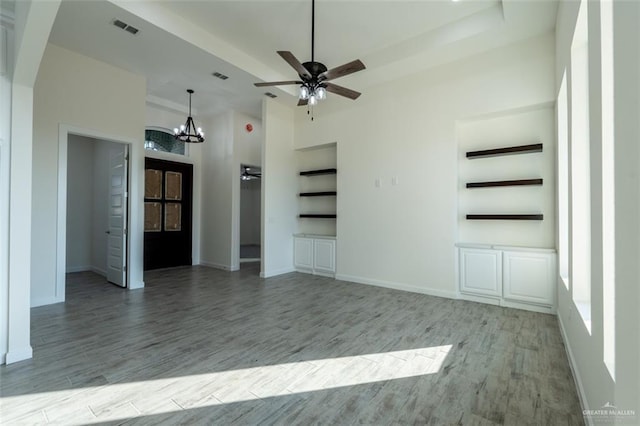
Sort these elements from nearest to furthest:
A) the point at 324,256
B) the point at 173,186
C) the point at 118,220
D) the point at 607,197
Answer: the point at 607,197 < the point at 118,220 < the point at 324,256 < the point at 173,186

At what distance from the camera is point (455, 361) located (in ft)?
8.48

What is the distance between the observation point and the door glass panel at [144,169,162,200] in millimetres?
6508

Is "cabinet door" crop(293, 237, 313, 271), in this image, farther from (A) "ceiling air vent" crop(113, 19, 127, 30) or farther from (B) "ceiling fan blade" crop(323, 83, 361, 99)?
(A) "ceiling air vent" crop(113, 19, 127, 30)

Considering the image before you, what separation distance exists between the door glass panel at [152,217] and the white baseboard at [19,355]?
13.9 feet

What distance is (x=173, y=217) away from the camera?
7.02m

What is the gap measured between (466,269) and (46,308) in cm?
588

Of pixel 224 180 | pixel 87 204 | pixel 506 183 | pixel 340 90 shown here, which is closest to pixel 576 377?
pixel 506 183

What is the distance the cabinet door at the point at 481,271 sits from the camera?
164 inches

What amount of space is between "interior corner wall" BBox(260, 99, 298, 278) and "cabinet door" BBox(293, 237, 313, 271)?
11 cm

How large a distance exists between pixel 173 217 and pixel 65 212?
8.84 feet

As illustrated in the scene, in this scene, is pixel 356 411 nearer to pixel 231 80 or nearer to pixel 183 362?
pixel 183 362

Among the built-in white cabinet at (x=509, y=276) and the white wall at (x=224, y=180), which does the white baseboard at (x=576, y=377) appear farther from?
the white wall at (x=224, y=180)

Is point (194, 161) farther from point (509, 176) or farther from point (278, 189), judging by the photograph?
point (509, 176)

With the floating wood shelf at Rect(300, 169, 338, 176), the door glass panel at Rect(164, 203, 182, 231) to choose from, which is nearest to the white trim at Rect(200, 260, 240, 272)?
the door glass panel at Rect(164, 203, 182, 231)
